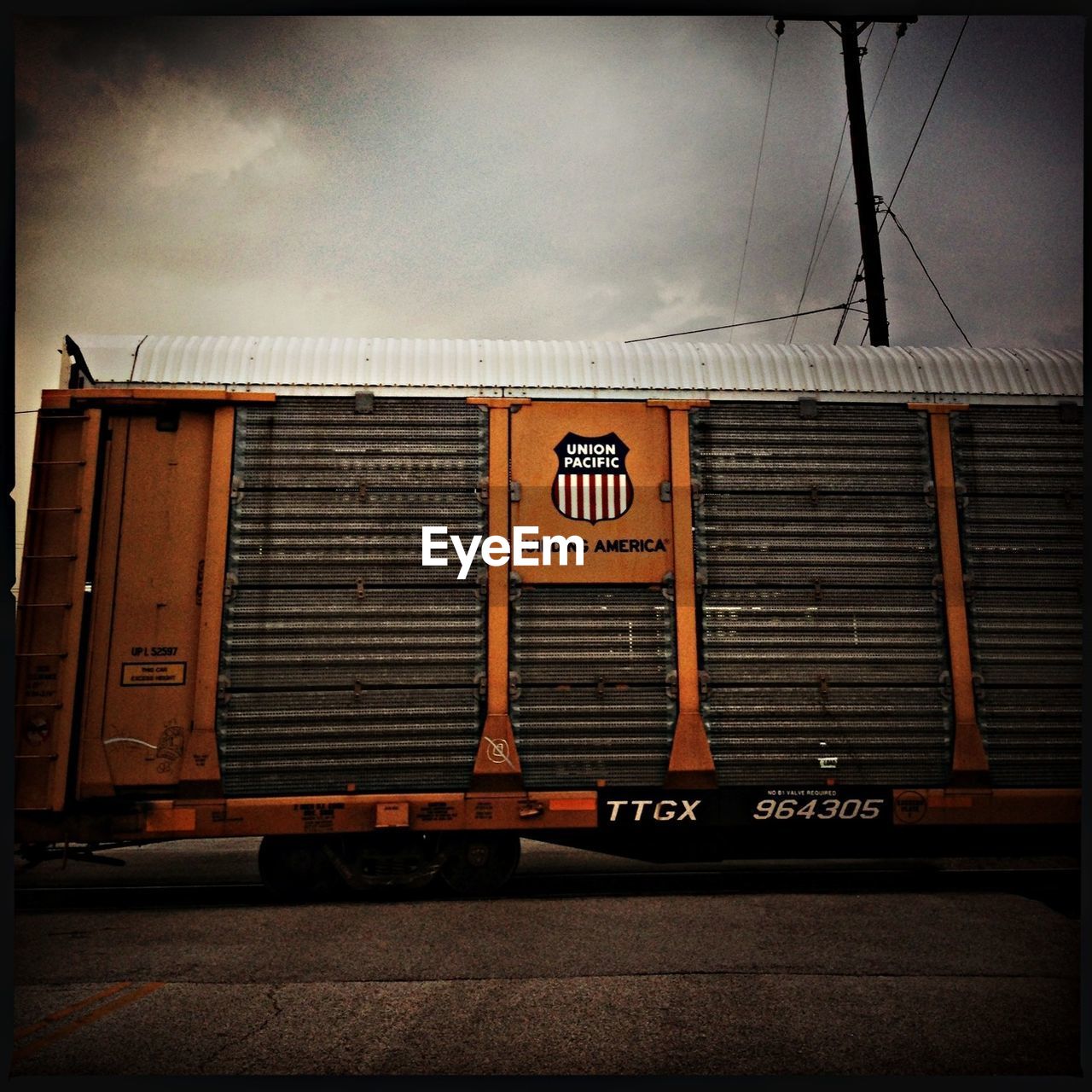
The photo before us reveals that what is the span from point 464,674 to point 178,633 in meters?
2.40

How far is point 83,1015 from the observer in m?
4.33

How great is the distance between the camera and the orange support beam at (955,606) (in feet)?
20.9

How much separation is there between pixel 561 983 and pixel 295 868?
282 centimetres

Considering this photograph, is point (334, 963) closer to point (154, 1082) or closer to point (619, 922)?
point (154, 1082)

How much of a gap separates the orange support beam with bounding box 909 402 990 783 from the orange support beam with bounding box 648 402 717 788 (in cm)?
219

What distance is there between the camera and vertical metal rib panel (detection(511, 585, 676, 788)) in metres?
6.20

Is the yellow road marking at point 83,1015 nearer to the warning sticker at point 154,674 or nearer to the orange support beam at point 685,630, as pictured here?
the warning sticker at point 154,674

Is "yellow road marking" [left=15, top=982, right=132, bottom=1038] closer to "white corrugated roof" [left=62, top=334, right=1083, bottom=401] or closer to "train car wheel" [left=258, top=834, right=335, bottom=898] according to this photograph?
"train car wheel" [left=258, top=834, right=335, bottom=898]

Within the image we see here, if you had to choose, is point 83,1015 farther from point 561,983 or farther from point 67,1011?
point 561,983

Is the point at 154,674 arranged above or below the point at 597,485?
below

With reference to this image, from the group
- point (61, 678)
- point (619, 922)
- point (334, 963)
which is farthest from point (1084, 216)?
point (61, 678)

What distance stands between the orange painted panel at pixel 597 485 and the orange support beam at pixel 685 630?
0.09m

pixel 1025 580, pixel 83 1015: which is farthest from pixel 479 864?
pixel 1025 580

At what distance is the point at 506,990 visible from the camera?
15.0ft
